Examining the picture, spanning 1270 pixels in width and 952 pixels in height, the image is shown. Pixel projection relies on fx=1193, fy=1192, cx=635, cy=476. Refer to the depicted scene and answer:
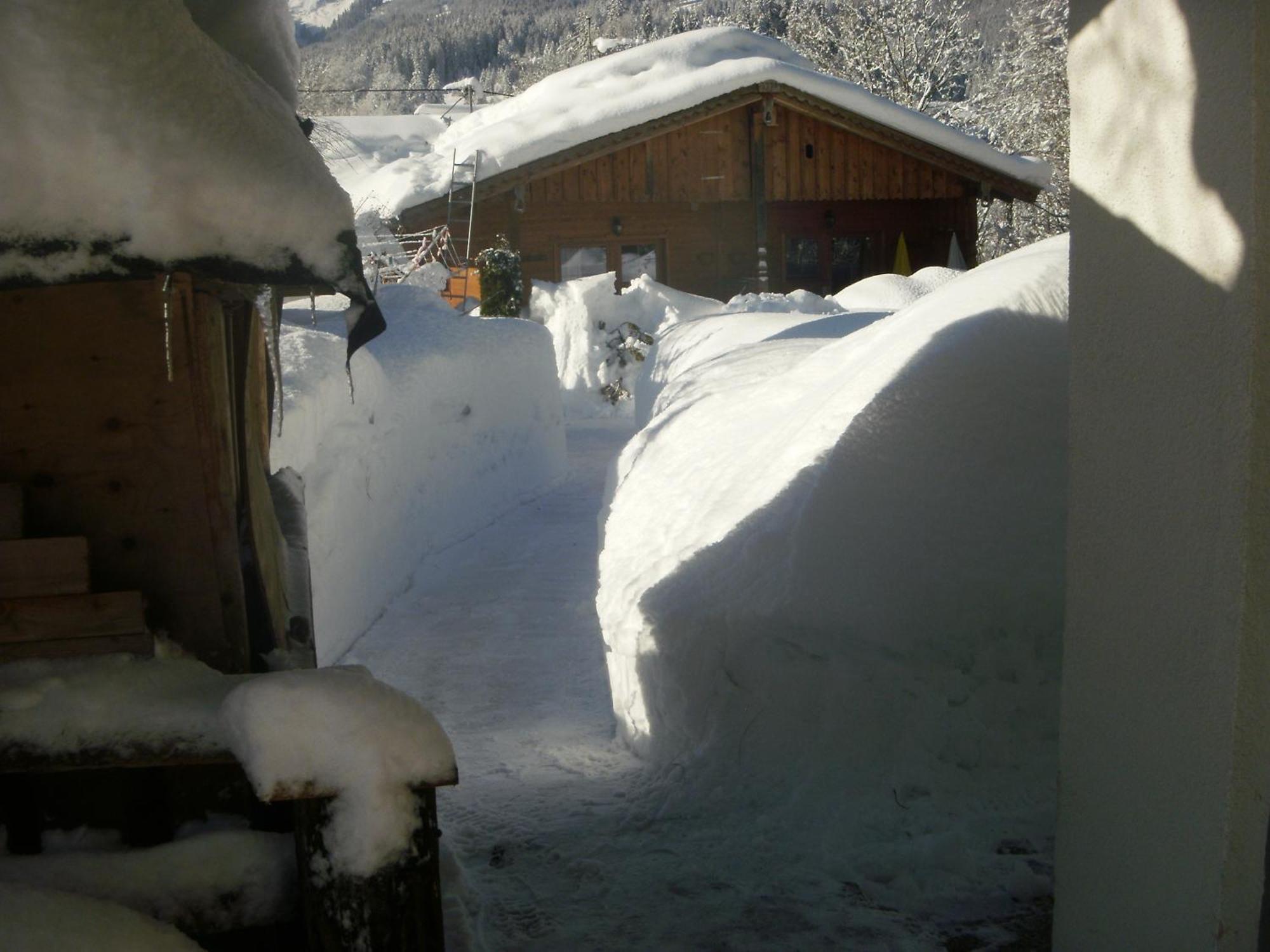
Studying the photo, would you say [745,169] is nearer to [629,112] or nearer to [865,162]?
[865,162]

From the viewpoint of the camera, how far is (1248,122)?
2.07 metres

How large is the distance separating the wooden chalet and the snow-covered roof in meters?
0.14

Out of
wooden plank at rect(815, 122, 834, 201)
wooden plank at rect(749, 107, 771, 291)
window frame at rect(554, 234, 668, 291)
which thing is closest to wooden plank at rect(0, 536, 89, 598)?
window frame at rect(554, 234, 668, 291)

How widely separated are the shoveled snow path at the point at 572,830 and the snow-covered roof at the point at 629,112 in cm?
1182

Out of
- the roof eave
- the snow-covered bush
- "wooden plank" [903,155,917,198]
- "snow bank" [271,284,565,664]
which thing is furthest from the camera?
"wooden plank" [903,155,917,198]

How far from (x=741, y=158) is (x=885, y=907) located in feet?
55.2

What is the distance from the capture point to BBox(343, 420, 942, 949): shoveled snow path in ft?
11.1

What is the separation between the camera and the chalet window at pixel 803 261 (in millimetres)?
20422

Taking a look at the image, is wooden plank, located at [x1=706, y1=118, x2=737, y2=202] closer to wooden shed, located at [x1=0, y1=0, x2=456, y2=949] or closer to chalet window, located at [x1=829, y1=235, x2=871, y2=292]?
chalet window, located at [x1=829, y1=235, x2=871, y2=292]

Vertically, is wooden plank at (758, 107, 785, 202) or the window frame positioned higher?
wooden plank at (758, 107, 785, 202)

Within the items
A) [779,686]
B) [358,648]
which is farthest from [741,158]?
[779,686]

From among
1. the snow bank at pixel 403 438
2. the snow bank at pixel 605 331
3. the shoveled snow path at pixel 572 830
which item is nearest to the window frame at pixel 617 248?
the snow bank at pixel 605 331

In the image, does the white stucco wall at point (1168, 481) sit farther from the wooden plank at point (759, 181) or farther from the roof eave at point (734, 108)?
the wooden plank at point (759, 181)

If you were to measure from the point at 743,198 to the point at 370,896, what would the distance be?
17.7 metres
